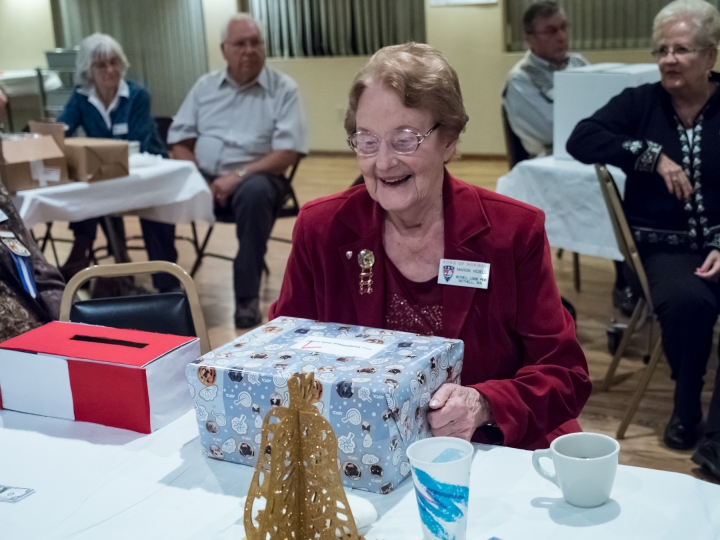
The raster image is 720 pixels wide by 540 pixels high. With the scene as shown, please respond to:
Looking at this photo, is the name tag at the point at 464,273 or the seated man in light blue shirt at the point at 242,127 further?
the seated man in light blue shirt at the point at 242,127

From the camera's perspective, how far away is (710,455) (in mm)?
2637

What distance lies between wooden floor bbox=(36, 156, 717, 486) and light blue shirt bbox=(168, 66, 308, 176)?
2.73 ft

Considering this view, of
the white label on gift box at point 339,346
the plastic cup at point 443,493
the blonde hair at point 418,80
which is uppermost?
the blonde hair at point 418,80

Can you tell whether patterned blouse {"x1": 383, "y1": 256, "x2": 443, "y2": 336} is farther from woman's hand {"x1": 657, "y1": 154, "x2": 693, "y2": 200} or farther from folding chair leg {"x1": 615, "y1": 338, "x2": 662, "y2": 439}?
woman's hand {"x1": 657, "y1": 154, "x2": 693, "y2": 200}

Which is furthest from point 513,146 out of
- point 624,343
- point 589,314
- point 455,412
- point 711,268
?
point 455,412

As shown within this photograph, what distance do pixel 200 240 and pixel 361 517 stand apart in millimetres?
5629

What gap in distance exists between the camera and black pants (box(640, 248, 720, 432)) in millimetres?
2885

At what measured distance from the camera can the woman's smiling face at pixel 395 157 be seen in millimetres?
1604

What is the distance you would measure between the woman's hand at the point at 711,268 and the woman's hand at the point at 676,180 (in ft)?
0.77

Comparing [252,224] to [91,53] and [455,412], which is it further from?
[455,412]

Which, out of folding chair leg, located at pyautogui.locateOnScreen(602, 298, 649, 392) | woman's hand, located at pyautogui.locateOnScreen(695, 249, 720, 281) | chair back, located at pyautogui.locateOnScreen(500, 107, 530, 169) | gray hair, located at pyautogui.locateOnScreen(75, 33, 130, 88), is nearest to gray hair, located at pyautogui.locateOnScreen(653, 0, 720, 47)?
woman's hand, located at pyautogui.locateOnScreen(695, 249, 720, 281)

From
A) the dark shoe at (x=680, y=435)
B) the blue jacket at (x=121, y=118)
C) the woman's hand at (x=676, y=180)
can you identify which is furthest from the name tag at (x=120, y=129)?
the dark shoe at (x=680, y=435)

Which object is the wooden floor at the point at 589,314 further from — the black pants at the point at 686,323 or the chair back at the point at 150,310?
the chair back at the point at 150,310

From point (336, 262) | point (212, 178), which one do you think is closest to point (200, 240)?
point (212, 178)
